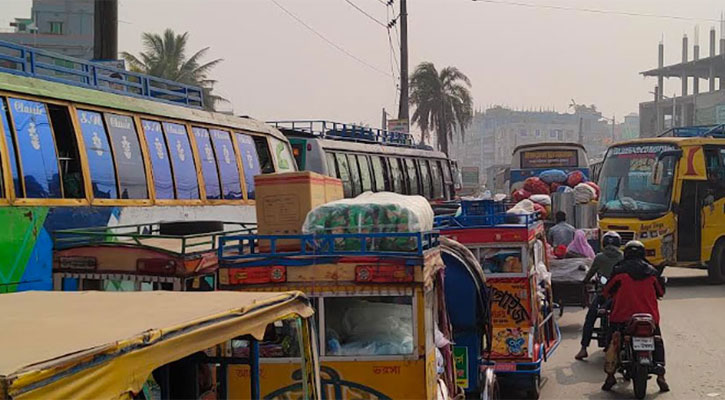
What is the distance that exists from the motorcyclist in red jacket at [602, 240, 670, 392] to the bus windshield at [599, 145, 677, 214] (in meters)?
10.5

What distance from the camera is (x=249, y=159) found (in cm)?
1339

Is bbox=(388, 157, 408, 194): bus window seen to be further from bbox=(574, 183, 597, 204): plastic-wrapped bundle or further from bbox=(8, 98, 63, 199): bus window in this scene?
bbox=(8, 98, 63, 199): bus window

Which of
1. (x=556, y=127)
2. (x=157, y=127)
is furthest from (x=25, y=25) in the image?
(x=556, y=127)

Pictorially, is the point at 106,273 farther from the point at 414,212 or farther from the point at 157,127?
the point at 157,127

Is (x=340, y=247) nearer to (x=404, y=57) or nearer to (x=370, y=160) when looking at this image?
(x=370, y=160)

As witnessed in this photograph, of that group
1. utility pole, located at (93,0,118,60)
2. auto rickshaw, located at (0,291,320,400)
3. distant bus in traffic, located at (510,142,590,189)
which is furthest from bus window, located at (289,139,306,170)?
auto rickshaw, located at (0,291,320,400)

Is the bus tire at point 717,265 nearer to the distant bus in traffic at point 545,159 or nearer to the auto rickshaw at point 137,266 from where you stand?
the distant bus in traffic at point 545,159

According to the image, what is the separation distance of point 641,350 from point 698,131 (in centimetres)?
1455

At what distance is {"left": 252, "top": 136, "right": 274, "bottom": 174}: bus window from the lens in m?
14.0

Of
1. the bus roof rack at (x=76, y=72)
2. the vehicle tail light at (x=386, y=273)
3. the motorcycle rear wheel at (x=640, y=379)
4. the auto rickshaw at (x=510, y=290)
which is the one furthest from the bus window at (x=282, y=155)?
the vehicle tail light at (x=386, y=273)

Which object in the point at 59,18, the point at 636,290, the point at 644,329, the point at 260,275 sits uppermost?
the point at 59,18

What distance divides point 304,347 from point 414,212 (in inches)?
61.9

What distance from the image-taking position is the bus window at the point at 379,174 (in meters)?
20.4

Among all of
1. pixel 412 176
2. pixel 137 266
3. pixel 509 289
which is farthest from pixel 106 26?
pixel 137 266
